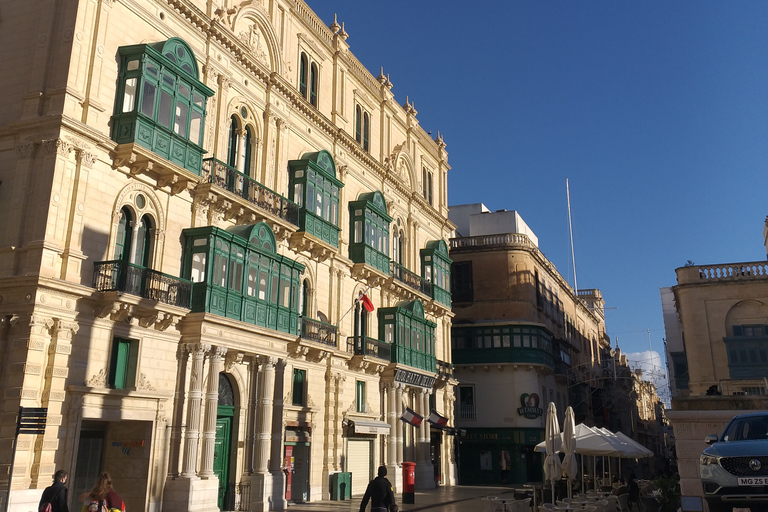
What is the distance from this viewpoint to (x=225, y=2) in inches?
974

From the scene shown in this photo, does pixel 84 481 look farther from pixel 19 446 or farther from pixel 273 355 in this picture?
pixel 273 355

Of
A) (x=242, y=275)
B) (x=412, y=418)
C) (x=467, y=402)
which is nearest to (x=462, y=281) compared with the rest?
(x=467, y=402)

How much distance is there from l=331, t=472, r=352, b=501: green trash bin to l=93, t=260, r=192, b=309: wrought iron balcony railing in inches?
427

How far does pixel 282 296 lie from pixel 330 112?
11204 millimetres

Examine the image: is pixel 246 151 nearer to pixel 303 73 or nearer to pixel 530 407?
pixel 303 73

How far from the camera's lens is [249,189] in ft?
79.3

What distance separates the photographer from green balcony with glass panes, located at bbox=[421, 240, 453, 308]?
1585 inches

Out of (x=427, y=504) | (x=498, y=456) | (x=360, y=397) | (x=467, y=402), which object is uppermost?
(x=467, y=402)

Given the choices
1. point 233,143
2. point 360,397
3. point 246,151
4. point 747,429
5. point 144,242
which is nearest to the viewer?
point 747,429

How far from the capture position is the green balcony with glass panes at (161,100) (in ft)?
63.1

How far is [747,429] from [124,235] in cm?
1630

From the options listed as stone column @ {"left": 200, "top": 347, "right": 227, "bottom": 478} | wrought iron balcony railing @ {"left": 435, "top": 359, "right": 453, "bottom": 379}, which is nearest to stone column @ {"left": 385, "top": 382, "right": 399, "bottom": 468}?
wrought iron balcony railing @ {"left": 435, "top": 359, "right": 453, "bottom": 379}

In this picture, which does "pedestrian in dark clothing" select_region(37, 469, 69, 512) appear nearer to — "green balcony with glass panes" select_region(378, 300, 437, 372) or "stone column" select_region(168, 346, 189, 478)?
"stone column" select_region(168, 346, 189, 478)

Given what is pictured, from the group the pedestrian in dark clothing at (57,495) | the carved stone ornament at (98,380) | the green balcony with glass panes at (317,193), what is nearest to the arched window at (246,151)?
the green balcony with glass panes at (317,193)
